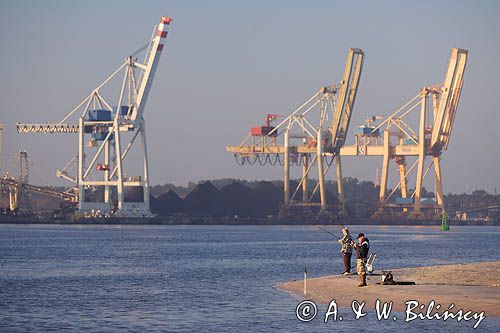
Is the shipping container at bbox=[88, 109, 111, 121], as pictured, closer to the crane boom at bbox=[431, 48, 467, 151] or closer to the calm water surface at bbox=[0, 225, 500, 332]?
the crane boom at bbox=[431, 48, 467, 151]

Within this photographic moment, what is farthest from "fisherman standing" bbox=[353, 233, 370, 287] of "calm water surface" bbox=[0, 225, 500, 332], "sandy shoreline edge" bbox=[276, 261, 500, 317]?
"calm water surface" bbox=[0, 225, 500, 332]

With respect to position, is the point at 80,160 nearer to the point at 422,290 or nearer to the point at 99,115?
the point at 99,115

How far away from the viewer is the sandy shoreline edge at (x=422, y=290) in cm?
3106

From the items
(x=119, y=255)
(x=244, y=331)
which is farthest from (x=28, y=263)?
(x=244, y=331)

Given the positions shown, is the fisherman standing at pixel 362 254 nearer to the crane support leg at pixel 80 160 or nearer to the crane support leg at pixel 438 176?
the crane support leg at pixel 80 160

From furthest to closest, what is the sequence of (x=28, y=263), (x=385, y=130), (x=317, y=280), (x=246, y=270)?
1. (x=385, y=130)
2. (x=28, y=263)
3. (x=246, y=270)
4. (x=317, y=280)

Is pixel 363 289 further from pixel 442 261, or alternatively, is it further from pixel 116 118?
pixel 116 118

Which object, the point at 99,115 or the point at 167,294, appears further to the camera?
the point at 99,115

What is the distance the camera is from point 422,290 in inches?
1340

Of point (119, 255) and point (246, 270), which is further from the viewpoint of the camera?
point (119, 255)

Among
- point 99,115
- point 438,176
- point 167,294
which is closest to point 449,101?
point 438,176

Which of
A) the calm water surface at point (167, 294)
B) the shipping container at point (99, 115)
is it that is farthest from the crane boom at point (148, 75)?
the calm water surface at point (167, 294)

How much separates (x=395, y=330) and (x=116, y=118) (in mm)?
137765

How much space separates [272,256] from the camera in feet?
229
